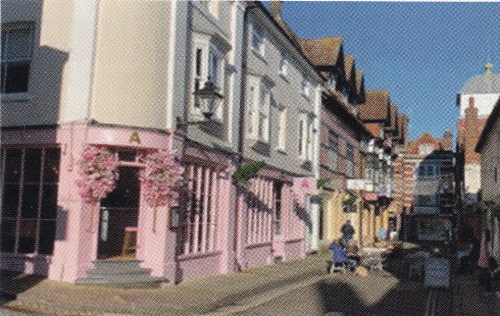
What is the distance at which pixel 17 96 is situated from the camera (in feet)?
38.8

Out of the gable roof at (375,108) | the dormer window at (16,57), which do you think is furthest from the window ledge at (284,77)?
the gable roof at (375,108)

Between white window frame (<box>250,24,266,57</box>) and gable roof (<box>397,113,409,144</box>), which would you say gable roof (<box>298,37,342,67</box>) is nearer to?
white window frame (<box>250,24,266,57</box>)

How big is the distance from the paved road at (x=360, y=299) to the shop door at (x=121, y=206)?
349 centimetres

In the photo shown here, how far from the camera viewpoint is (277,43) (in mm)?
20047

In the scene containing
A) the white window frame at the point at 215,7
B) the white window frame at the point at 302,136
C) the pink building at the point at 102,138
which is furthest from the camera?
the white window frame at the point at 302,136

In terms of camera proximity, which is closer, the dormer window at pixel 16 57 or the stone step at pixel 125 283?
the stone step at pixel 125 283

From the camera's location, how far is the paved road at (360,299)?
426 inches

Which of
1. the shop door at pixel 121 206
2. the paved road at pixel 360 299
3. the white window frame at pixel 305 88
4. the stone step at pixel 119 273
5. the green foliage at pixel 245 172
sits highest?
the white window frame at pixel 305 88

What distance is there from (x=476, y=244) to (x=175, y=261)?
1313 cm

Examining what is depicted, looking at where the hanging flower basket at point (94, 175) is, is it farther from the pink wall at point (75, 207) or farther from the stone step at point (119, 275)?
the stone step at point (119, 275)

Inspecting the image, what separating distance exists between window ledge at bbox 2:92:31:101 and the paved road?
6.24 metres

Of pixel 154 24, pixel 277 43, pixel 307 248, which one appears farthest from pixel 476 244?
pixel 154 24

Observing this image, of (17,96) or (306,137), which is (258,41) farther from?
(17,96)

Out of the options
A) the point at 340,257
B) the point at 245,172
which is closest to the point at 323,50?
the point at 340,257
